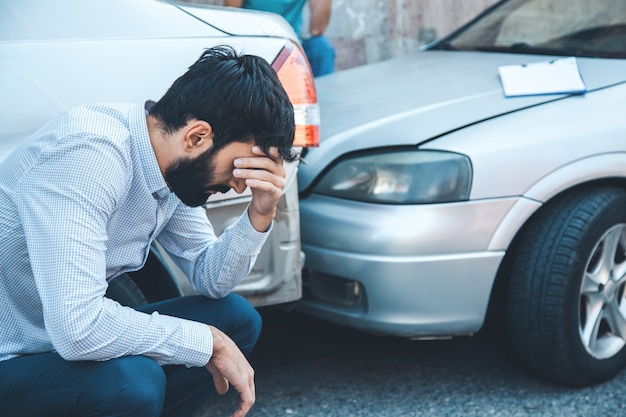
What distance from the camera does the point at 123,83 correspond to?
101 inches

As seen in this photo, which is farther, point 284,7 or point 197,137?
point 284,7

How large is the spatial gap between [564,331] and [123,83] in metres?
1.66

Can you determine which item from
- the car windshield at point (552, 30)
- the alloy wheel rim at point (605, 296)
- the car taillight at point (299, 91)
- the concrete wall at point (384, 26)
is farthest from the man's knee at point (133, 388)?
the concrete wall at point (384, 26)

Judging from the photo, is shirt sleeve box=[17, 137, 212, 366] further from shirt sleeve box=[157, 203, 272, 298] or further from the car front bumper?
the car front bumper

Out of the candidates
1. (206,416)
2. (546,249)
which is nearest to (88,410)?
(206,416)

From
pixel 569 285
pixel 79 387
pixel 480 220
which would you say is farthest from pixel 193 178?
pixel 569 285

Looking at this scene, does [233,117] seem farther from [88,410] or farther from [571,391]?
[571,391]

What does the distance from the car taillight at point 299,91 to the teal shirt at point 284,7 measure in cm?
207

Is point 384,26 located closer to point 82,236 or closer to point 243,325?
point 243,325

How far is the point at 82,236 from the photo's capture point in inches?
80.0

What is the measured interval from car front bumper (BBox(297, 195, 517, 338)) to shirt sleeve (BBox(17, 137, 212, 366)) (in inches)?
42.0

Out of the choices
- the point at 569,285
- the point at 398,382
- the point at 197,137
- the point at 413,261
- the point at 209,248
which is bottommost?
the point at 398,382

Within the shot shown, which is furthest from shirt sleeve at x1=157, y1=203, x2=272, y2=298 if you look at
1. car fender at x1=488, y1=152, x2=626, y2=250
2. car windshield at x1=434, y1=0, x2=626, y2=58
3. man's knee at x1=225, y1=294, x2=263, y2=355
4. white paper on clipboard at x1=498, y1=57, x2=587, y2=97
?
car windshield at x1=434, y1=0, x2=626, y2=58

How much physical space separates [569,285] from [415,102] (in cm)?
84
